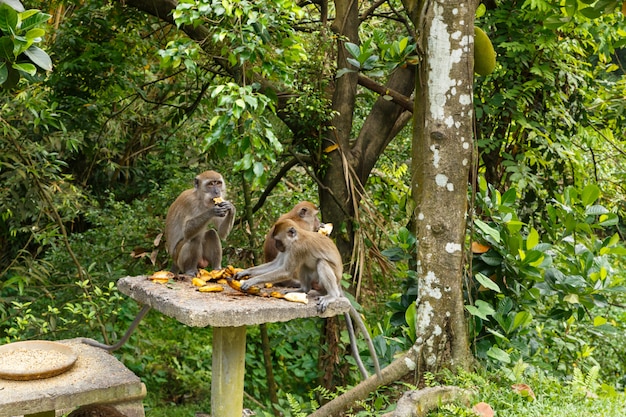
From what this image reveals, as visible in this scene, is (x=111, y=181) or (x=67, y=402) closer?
(x=67, y=402)

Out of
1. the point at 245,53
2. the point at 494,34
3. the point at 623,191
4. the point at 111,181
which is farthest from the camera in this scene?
the point at 111,181

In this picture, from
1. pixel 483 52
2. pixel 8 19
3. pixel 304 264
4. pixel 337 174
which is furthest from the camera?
pixel 337 174

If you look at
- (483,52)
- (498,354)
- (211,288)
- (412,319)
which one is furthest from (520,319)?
(211,288)

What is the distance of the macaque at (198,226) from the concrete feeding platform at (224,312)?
461mm

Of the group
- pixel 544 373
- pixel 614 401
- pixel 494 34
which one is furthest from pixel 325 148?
pixel 614 401

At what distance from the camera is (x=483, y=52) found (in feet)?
15.2

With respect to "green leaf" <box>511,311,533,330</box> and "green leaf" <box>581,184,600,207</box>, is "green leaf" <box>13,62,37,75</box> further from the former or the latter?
"green leaf" <box>581,184,600,207</box>

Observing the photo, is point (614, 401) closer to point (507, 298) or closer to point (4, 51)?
point (507, 298)

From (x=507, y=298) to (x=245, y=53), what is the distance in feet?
7.75

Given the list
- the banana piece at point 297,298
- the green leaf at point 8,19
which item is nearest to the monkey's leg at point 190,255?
the banana piece at point 297,298

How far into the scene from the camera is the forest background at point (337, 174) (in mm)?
4504

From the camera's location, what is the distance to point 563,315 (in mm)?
5000

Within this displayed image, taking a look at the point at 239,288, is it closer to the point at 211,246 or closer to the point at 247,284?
the point at 247,284

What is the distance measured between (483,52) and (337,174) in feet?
6.72
